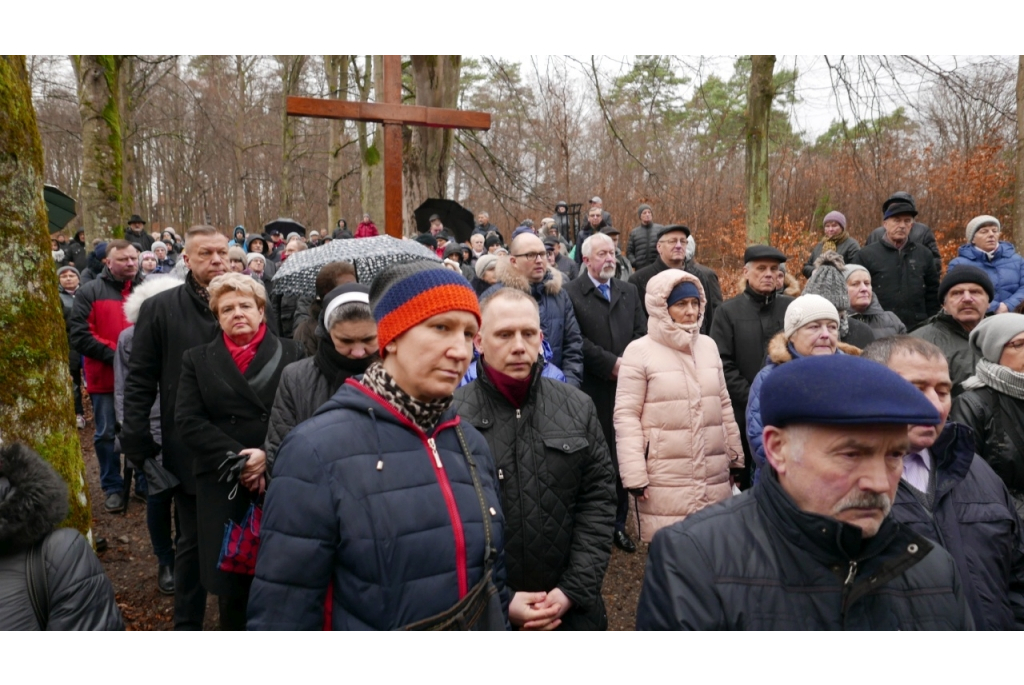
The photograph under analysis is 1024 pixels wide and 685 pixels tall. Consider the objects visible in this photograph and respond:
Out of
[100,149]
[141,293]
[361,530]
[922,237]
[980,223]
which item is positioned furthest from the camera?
[100,149]

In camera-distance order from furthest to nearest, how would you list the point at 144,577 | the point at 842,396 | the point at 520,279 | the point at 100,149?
the point at 100,149 → the point at 144,577 → the point at 520,279 → the point at 842,396

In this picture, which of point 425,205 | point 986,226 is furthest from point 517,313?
point 425,205

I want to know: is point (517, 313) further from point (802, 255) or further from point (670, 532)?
point (802, 255)

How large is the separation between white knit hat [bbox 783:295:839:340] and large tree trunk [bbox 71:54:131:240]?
9.28m

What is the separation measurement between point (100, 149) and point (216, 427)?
8250 mm

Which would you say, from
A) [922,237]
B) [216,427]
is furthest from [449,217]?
[216,427]

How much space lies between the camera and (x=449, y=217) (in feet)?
40.2

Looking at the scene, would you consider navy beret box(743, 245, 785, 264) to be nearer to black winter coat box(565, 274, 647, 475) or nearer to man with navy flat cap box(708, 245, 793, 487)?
man with navy flat cap box(708, 245, 793, 487)

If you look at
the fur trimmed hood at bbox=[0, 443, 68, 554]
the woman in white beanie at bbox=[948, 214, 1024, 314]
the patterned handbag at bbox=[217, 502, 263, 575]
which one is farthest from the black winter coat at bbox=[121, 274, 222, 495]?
the woman in white beanie at bbox=[948, 214, 1024, 314]

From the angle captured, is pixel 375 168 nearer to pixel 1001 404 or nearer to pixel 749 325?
pixel 749 325

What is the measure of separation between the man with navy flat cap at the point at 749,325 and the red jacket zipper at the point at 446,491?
10.8ft

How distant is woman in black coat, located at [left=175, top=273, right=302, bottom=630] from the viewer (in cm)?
311

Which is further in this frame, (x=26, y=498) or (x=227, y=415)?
(x=227, y=415)

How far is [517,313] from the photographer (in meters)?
2.66
